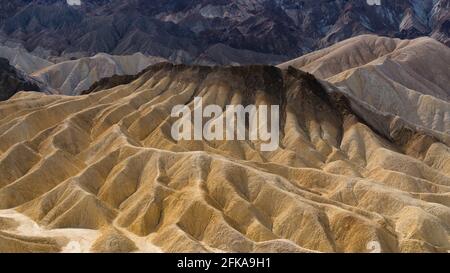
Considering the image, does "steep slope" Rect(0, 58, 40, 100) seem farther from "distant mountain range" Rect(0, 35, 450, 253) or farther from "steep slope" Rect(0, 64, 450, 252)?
"steep slope" Rect(0, 64, 450, 252)

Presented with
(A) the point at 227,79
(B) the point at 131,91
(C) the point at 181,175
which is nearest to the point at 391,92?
(A) the point at 227,79

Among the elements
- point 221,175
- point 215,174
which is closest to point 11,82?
point 215,174

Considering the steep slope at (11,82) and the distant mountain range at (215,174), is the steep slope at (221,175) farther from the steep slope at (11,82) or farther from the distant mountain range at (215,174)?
the steep slope at (11,82)

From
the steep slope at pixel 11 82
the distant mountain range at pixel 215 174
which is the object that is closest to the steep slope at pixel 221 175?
the distant mountain range at pixel 215 174

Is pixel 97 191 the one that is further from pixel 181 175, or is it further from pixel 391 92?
pixel 391 92

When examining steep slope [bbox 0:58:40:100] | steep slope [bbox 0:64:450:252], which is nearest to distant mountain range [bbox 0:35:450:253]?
steep slope [bbox 0:64:450:252]
